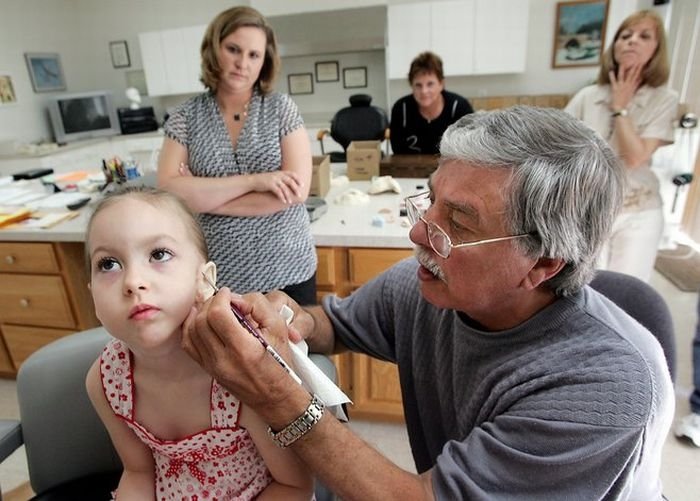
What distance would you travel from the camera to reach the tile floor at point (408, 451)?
178 cm

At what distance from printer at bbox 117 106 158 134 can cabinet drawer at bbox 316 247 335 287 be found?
564 centimetres

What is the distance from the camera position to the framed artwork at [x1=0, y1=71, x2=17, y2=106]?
5504mm

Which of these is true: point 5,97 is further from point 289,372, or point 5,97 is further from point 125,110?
point 289,372

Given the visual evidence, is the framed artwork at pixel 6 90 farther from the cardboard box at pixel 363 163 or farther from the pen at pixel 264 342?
the pen at pixel 264 342

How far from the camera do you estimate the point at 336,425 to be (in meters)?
0.73

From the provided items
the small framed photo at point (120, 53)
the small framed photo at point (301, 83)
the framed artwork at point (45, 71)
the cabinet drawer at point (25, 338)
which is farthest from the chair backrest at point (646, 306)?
the small framed photo at point (120, 53)

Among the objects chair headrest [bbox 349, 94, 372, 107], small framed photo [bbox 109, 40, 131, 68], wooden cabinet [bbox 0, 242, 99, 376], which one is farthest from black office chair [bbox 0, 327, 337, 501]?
small framed photo [bbox 109, 40, 131, 68]

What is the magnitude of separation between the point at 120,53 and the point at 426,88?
5.99m

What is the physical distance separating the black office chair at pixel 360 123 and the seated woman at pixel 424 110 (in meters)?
1.01

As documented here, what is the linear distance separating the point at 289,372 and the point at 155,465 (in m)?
0.49

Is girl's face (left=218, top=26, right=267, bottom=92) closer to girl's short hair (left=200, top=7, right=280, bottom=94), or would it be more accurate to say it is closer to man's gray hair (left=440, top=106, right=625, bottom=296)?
girl's short hair (left=200, top=7, right=280, bottom=94)

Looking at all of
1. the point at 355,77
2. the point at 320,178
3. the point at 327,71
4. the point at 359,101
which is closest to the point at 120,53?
the point at 327,71

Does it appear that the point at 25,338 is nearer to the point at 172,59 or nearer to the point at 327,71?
the point at 172,59

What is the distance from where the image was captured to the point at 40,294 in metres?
2.30
